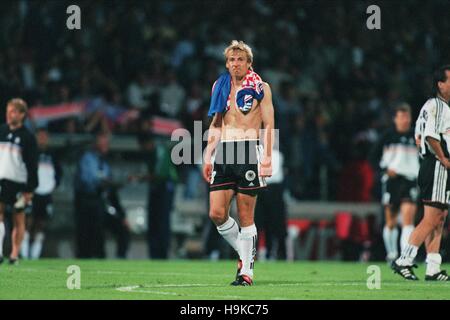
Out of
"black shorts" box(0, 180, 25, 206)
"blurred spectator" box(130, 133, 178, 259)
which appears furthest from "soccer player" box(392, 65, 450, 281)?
"blurred spectator" box(130, 133, 178, 259)

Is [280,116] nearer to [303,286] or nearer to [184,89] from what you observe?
[184,89]

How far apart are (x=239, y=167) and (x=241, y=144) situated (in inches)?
9.3

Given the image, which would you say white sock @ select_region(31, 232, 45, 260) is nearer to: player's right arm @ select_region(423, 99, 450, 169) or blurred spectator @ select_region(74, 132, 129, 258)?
blurred spectator @ select_region(74, 132, 129, 258)

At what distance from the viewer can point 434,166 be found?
13445 millimetres

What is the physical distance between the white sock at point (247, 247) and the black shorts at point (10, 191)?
5.96 m

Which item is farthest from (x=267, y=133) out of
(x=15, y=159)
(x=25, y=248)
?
(x=25, y=248)

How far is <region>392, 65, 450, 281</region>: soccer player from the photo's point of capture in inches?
523

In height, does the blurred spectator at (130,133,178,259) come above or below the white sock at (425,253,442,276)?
above

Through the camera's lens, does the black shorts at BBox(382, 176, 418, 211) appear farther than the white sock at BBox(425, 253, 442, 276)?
Yes

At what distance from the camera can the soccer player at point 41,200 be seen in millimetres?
21406

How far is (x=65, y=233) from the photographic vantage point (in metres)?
23.2

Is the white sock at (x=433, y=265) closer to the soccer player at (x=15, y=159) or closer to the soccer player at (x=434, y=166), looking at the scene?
the soccer player at (x=434, y=166)

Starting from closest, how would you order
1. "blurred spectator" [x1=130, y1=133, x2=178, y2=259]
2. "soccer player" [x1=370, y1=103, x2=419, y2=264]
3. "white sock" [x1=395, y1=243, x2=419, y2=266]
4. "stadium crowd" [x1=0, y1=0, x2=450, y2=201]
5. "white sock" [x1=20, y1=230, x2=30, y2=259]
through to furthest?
"white sock" [x1=395, y1=243, x2=419, y2=266]
"soccer player" [x1=370, y1=103, x2=419, y2=264]
"white sock" [x1=20, y1=230, x2=30, y2=259]
"blurred spectator" [x1=130, y1=133, x2=178, y2=259]
"stadium crowd" [x1=0, y1=0, x2=450, y2=201]
